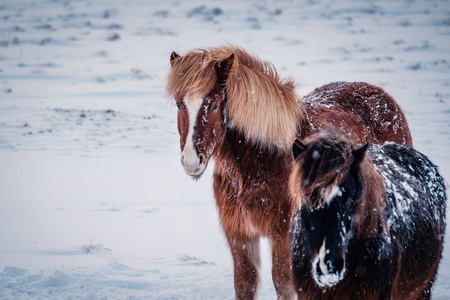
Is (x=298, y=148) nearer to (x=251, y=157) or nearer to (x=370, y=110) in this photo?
(x=251, y=157)

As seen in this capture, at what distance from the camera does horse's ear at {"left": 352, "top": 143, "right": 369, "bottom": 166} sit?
8.14 feet

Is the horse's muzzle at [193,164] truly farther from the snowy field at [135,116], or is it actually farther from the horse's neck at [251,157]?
the snowy field at [135,116]

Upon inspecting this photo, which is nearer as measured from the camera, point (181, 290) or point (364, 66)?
point (181, 290)

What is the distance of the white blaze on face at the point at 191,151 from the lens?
3254 millimetres

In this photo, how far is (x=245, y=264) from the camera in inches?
149

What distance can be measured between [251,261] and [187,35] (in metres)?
14.7

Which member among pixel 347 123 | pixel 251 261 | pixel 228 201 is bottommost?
pixel 251 261

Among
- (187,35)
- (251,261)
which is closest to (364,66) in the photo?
(187,35)

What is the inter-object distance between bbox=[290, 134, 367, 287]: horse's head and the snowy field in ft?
4.79

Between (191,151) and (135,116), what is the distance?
860 cm

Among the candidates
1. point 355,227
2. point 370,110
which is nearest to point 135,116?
point 370,110

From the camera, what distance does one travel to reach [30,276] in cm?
445

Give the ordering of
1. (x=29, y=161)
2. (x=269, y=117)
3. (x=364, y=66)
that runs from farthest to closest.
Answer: (x=364, y=66), (x=29, y=161), (x=269, y=117)

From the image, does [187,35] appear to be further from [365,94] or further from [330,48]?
[365,94]
